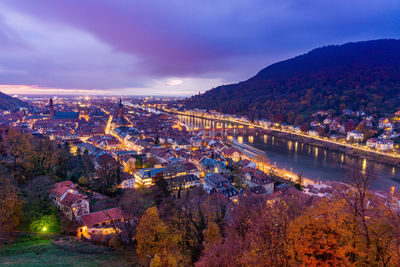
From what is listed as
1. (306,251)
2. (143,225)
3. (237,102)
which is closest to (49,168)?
(143,225)

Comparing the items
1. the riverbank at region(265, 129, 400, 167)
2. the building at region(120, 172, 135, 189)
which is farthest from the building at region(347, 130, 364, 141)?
the building at region(120, 172, 135, 189)

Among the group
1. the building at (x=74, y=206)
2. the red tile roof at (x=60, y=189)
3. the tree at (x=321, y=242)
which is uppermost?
the tree at (x=321, y=242)

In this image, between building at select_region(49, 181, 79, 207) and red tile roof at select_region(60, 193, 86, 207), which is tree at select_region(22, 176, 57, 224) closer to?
building at select_region(49, 181, 79, 207)

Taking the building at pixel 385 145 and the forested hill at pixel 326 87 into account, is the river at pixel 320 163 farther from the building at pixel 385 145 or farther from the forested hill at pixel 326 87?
the forested hill at pixel 326 87

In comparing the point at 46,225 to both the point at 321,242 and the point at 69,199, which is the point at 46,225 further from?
the point at 321,242

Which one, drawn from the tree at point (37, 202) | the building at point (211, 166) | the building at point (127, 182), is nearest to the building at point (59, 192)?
the tree at point (37, 202)

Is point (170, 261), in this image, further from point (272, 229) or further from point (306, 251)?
point (306, 251)
